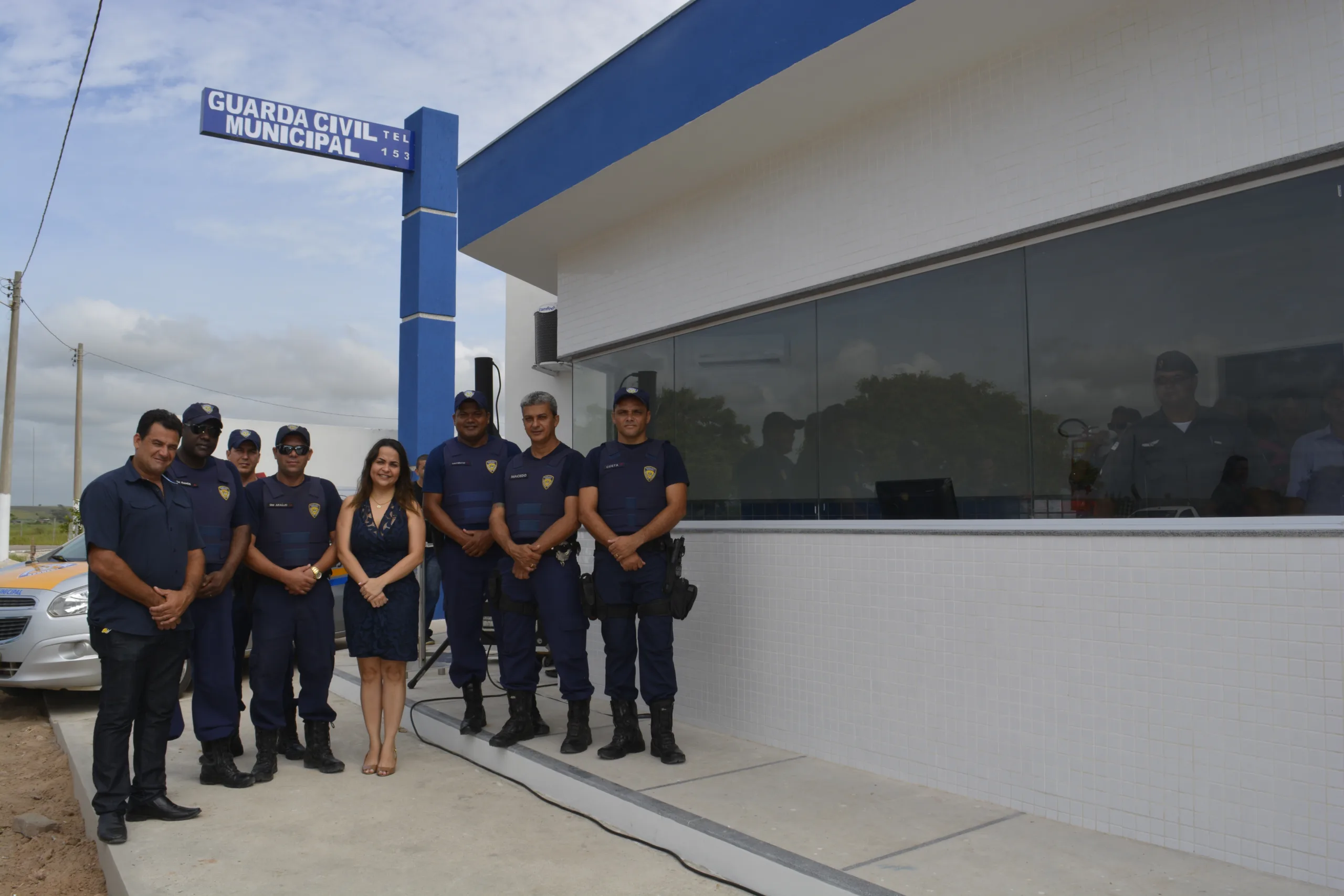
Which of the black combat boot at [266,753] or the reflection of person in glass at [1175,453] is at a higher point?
the reflection of person in glass at [1175,453]

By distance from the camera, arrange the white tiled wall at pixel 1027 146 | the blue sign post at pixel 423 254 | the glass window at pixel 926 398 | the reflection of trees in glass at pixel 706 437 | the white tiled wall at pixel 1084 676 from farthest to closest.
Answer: the blue sign post at pixel 423 254 < the reflection of trees in glass at pixel 706 437 < the glass window at pixel 926 398 < the white tiled wall at pixel 1027 146 < the white tiled wall at pixel 1084 676

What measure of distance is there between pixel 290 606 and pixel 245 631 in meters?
0.62

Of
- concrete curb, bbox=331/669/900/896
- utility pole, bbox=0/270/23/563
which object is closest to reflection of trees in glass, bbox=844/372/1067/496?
concrete curb, bbox=331/669/900/896

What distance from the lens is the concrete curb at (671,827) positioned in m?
3.39

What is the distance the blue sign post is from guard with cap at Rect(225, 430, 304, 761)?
3684 mm

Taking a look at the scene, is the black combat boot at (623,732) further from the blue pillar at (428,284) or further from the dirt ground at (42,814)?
the blue pillar at (428,284)

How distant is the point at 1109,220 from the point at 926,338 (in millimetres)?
1054

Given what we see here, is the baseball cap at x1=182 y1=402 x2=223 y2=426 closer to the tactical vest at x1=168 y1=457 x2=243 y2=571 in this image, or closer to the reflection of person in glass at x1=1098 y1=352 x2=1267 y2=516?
the tactical vest at x1=168 y1=457 x2=243 y2=571

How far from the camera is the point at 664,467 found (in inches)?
204

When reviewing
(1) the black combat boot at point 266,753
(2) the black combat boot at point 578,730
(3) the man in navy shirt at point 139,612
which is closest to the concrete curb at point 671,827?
(2) the black combat boot at point 578,730

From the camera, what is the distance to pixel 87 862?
4297 millimetres

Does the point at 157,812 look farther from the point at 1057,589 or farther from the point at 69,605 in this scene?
the point at 1057,589

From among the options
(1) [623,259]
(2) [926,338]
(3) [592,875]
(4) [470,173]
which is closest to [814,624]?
(2) [926,338]

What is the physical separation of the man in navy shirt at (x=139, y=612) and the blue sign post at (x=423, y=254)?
5112 mm
